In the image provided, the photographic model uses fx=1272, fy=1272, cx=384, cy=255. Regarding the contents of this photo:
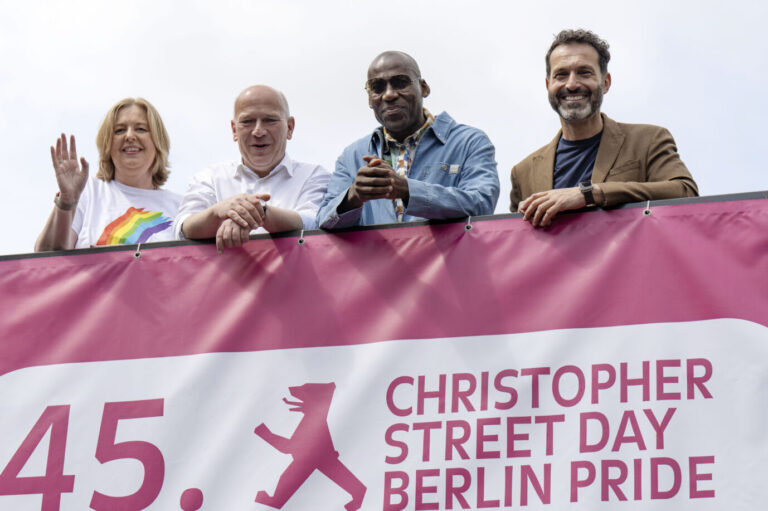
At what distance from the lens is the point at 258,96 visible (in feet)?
20.8

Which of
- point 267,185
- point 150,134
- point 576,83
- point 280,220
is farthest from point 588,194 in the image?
point 150,134

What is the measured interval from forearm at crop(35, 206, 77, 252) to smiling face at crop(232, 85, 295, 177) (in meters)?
0.92

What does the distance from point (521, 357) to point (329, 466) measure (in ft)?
2.97

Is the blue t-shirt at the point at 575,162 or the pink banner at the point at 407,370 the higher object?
the blue t-shirt at the point at 575,162

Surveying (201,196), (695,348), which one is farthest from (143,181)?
(695,348)

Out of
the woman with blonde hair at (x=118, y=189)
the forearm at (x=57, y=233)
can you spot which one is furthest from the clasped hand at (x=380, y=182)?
the forearm at (x=57, y=233)

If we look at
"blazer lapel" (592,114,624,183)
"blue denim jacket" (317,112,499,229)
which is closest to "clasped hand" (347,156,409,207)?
"blue denim jacket" (317,112,499,229)

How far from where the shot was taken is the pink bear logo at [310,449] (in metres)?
5.18

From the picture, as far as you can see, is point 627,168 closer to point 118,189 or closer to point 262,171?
point 262,171

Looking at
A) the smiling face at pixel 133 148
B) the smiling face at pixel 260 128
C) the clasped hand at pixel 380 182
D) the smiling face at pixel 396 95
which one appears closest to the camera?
the clasped hand at pixel 380 182

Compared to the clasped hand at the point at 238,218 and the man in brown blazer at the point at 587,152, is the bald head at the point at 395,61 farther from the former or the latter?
the clasped hand at the point at 238,218

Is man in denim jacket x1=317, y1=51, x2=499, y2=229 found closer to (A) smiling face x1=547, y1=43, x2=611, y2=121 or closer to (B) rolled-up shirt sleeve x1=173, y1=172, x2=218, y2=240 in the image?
(A) smiling face x1=547, y1=43, x2=611, y2=121

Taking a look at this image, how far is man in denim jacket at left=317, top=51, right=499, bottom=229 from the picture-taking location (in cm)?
560

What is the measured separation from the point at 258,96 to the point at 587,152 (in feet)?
5.49
